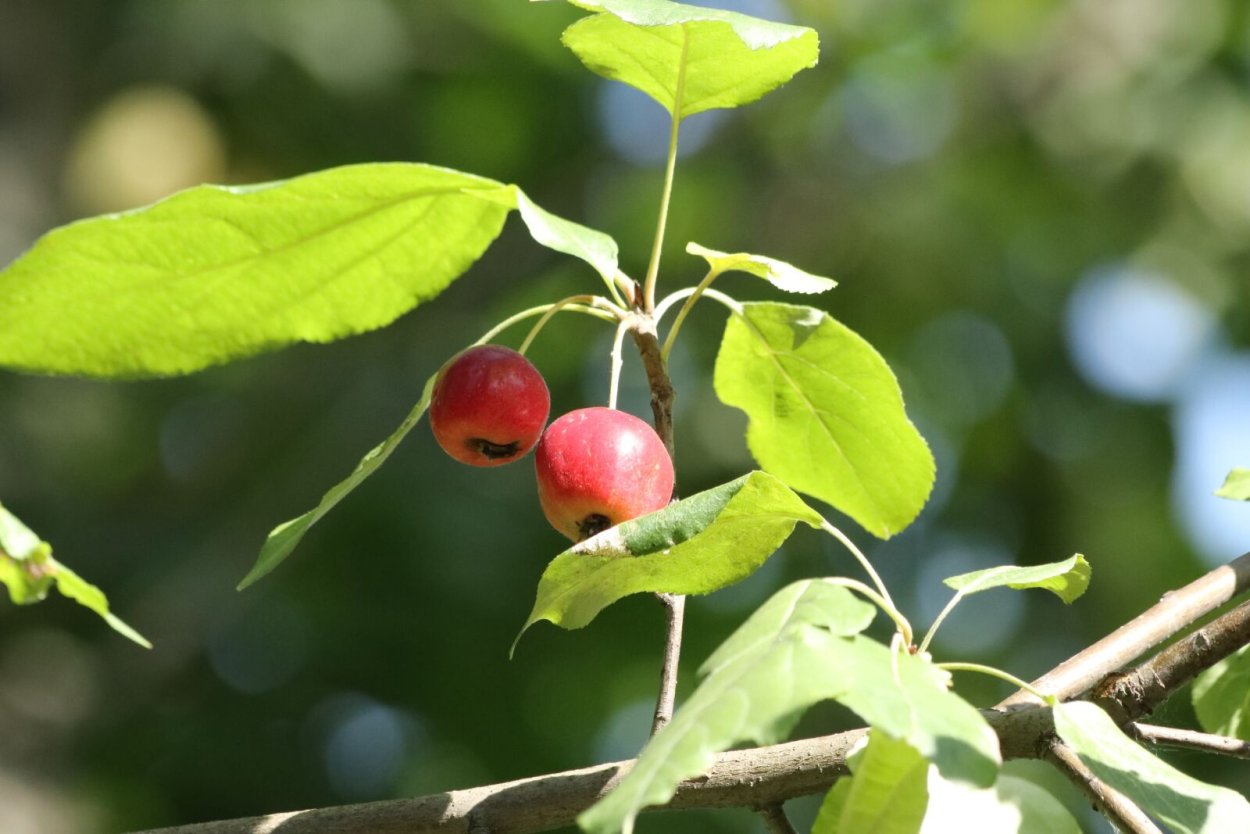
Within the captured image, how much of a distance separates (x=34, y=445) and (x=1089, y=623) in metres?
4.33

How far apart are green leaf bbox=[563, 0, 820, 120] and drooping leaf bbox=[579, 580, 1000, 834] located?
2.41 feet

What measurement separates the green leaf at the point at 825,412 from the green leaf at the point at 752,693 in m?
0.47

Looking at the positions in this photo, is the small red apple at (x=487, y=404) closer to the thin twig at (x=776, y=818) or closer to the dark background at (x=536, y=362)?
the thin twig at (x=776, y=818)

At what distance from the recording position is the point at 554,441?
1.50 metres

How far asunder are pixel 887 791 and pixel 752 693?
1.07 ft

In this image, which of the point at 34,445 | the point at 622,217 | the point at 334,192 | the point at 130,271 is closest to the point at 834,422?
the point at 334,192

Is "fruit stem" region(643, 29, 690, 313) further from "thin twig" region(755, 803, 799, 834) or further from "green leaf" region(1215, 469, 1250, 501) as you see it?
"green leaf" region(1215, 469, 1250, 501)

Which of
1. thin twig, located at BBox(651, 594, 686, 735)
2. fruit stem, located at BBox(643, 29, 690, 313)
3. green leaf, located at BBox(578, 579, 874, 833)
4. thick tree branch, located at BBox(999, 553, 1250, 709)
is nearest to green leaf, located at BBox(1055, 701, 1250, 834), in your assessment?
thick tree branch, located at BBox(999, 553, 1250, 709)

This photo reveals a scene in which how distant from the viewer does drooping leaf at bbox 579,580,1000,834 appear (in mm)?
923

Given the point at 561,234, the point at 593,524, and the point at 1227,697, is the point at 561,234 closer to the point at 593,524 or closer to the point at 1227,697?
the point at 593,524

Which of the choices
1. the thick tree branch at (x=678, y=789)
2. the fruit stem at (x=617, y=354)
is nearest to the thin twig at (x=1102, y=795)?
the thick tree branch at (x=678, y=789)

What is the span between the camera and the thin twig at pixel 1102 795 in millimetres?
1292

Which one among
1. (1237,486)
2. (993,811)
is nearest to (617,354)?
(993,811)

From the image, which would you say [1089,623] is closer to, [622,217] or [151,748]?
[622,217]
